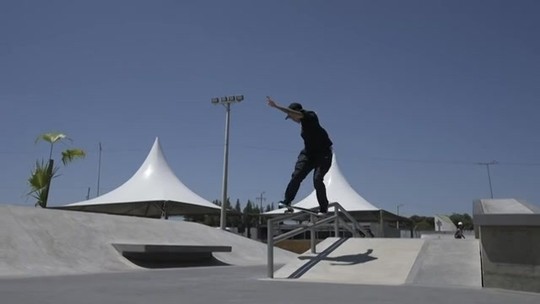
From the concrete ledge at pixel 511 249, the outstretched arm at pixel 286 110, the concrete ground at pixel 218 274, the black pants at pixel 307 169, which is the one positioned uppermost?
the outstretched arm at pixel 286 110

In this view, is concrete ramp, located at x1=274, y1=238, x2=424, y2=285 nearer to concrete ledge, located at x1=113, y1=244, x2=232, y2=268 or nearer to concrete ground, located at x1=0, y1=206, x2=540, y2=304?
concrete ground, located at x1=0, y1=206, x2=540, y2=304

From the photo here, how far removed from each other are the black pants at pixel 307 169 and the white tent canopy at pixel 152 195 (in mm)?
25545

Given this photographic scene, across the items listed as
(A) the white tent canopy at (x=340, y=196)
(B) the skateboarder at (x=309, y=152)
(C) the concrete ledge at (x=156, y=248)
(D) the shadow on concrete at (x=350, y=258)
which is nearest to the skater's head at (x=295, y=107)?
(B) the skateboarder at (x=309, y=152)

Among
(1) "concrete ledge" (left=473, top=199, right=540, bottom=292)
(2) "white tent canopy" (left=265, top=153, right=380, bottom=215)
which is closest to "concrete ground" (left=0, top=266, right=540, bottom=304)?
(1) "concrete ledge" (left=473, top=199, right=540, bottom=292)

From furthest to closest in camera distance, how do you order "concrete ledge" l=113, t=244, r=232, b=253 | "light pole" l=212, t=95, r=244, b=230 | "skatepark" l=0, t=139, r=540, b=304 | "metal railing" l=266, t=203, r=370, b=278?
"light pole" l=212, t=95, r=244, b=230, "concrete ledge" l=113, t=244, r=232, b=253, "metal railing" l=266, t=203, r=370, b=278, "skatepark" l=0, t=139, r=540, b=304

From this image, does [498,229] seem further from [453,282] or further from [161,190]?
[161,190]

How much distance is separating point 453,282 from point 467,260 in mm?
957

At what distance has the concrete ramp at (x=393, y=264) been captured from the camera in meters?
6.52

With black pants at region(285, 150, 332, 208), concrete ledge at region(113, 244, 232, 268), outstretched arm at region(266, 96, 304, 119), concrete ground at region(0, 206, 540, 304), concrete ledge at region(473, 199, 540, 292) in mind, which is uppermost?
outstretched arm at region(266, 96, 304, 119)

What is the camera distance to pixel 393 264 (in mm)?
7395

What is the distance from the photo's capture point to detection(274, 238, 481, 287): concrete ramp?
21.4 ft

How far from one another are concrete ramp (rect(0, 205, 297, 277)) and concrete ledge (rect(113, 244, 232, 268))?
1.23ft

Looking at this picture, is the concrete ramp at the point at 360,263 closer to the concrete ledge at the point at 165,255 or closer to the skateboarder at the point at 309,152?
the skateboarder at the point at 309,152

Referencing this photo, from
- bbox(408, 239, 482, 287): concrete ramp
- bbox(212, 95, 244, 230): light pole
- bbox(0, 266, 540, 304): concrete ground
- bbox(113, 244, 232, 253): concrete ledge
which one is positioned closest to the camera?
bbox(0, 266, 540, 304): concrete ground
